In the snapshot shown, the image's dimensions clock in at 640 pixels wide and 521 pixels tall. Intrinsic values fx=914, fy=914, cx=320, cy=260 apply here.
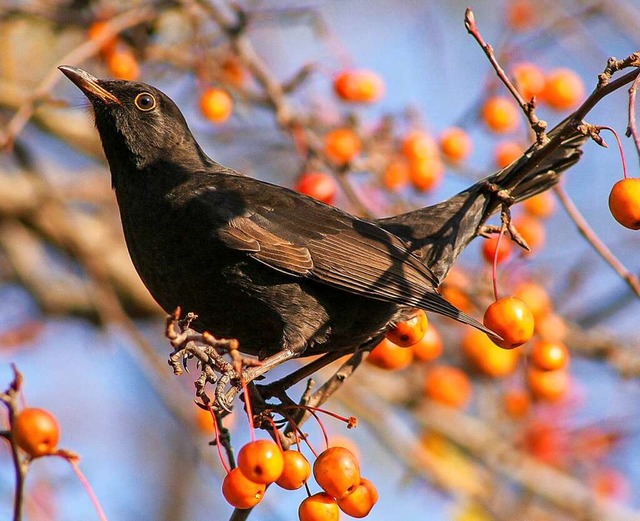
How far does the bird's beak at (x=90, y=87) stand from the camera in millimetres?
4168

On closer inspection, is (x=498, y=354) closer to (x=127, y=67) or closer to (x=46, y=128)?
(x=127, y=67)

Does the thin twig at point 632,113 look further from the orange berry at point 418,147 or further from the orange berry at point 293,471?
the orange berry at point 418,147

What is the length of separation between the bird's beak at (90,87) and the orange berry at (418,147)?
193 centimetres

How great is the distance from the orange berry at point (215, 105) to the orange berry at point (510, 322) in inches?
88.2

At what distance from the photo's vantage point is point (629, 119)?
9.04ft

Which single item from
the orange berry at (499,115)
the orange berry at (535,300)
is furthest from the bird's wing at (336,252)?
the orange berry at (499,115)

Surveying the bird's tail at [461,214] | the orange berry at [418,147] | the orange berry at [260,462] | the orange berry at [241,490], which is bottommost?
the orange berry at [241,490]

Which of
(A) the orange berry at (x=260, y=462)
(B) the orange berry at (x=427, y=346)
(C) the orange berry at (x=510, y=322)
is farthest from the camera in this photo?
(B) the orange berry at (x=427, y=346)

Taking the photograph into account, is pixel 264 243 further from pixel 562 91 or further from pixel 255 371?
pixel 562 91

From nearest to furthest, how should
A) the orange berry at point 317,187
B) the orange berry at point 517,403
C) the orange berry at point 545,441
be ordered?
the orange berry at point 317,187 < the orange berry at point 517,403 < the orange berry at point 545,441

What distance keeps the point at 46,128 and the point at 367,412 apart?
2976mm

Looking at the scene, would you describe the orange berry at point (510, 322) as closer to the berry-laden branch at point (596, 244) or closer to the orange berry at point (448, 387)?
the berry-laden branch at point (596, 244)

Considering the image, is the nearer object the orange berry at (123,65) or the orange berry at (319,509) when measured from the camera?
the orange berry at (319,509)

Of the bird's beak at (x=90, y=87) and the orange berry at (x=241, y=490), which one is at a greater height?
Answer: the bird's beak at (x=90, y=87)
